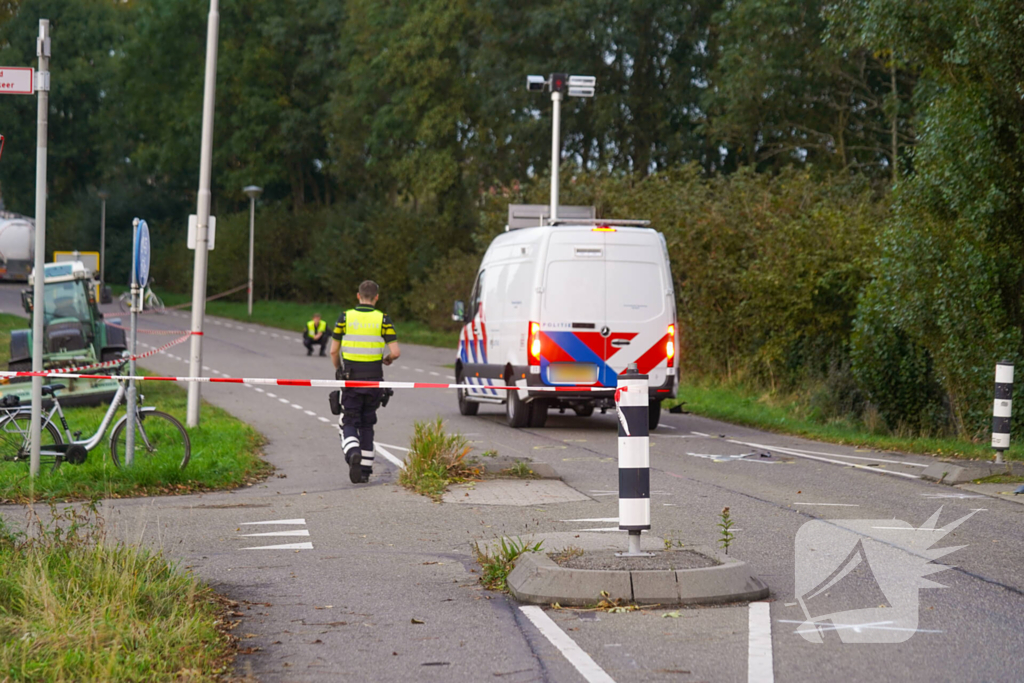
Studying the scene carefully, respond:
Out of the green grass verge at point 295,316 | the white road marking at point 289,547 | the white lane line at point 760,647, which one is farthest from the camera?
the green grass verge at point 295,316

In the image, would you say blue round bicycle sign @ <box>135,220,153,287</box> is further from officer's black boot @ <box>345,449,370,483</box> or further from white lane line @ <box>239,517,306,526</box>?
white lane line @ <box>239,517,306,526</box>

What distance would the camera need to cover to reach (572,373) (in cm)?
1622

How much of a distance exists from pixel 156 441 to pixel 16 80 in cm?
415

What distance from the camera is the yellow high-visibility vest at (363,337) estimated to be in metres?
12.1

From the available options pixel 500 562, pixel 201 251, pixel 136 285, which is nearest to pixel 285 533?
pixel 500 562

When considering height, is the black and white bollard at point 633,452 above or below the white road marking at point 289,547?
above

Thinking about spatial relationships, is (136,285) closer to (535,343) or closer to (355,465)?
(355,465)

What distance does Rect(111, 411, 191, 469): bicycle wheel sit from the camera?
11.9 metres

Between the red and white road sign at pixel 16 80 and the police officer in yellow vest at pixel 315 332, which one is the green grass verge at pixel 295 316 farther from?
the red and white road sign at pixel 16 80

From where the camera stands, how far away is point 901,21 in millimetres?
16109

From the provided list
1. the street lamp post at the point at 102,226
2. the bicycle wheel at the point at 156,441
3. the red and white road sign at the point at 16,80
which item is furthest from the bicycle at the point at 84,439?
the street lamp post at the point at 102,226

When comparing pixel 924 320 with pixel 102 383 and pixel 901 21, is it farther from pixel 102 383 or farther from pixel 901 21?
pixel 102 383

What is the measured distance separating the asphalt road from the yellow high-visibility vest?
3.88 ft

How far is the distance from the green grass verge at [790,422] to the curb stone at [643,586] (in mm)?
7666
